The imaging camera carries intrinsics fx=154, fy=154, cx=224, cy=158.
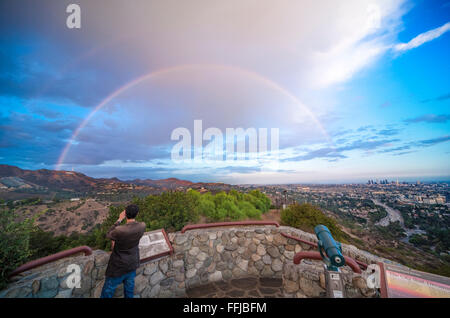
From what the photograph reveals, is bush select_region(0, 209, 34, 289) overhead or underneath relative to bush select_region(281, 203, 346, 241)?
overhead

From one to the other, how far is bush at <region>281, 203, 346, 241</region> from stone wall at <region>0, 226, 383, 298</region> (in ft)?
7.00

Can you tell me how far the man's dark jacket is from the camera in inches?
93.6

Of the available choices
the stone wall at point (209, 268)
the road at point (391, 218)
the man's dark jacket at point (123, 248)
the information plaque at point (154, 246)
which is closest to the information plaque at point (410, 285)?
the stone wall at point (209, 268)

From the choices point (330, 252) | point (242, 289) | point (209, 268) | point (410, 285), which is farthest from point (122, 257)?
point (410, 285)

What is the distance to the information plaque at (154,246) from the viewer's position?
3.24m

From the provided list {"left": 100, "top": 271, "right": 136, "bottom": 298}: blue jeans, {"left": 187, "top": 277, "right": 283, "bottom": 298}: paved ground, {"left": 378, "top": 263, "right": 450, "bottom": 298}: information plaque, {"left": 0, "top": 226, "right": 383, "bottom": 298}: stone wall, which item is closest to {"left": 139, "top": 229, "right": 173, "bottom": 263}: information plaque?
{"left": 0, "top": 226, "right": 383, "bottom": 298}: stone wall

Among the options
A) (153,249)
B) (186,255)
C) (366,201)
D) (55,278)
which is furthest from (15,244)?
(366,201)

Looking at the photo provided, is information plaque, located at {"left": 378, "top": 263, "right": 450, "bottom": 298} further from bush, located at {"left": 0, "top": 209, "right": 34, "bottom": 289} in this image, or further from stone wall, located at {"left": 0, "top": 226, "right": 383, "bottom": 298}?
bush, located at {"left": 0, "top": 209, "right": 34, "bottom": 289}

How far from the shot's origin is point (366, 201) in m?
11.1

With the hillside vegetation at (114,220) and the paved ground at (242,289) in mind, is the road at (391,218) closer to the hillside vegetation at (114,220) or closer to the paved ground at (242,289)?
the hillside vegetation at (114,220)
